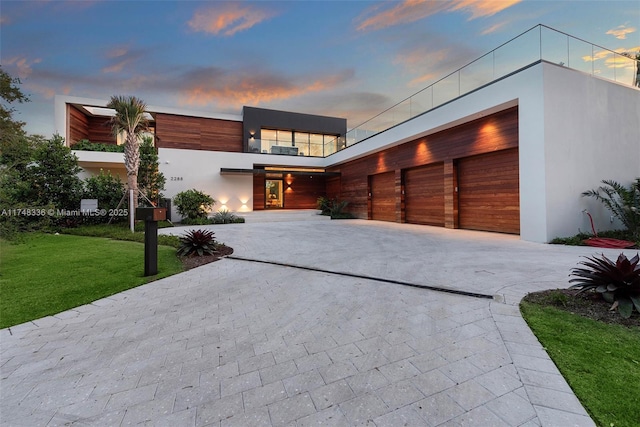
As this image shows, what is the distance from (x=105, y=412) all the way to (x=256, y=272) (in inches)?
124

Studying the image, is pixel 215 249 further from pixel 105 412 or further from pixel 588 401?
pixel 588 401

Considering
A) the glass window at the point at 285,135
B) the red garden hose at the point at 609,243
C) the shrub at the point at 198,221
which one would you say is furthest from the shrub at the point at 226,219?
the red garden hose at the point at 609,243

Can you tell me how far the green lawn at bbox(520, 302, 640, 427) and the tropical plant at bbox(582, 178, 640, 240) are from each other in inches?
284

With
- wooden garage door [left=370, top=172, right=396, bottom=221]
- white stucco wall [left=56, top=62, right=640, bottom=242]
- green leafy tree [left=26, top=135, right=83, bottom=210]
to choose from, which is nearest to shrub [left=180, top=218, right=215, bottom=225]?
green leafy tree [left=26, top=135, right=83, bottom=210]

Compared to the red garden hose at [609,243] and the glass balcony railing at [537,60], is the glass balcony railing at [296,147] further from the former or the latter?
the red garden hose at [609,243]

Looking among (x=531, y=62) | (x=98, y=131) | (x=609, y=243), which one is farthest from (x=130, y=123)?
(x=609, y=243)

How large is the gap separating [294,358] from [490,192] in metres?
9.59

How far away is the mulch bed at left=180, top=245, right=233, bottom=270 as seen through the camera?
213 inches

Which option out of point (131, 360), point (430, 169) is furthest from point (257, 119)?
point (131, 360)

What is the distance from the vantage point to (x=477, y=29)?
361 inches

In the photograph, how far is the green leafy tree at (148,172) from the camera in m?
13.6

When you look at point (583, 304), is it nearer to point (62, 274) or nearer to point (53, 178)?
point (62, 274)

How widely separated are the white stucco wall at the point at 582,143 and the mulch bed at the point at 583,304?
5.12 meters

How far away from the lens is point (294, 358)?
6.93 feet
